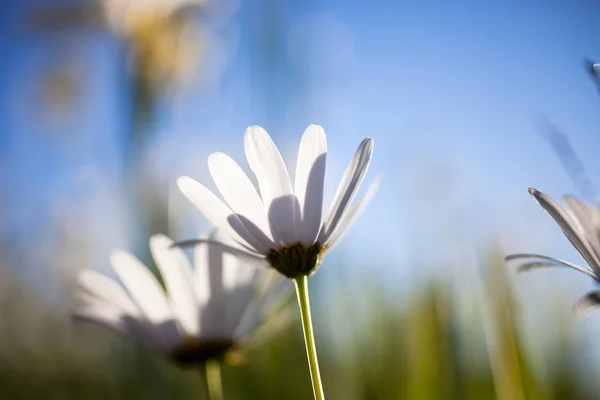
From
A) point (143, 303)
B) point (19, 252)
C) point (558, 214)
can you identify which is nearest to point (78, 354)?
point (19, 252)

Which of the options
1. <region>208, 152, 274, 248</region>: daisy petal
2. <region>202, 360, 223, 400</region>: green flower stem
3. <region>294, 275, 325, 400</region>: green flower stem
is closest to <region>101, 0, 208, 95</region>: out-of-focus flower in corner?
<region>202, 360, 223, 400</region>: green flower stem

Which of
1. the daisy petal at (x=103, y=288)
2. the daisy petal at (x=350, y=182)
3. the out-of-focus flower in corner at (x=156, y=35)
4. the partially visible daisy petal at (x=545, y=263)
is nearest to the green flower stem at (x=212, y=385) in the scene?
the daisy petal at (x=103, y=288)

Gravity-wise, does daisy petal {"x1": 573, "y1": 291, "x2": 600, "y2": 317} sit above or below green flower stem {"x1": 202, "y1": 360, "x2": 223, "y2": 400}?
above

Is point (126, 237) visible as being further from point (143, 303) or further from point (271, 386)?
point (143, 303)

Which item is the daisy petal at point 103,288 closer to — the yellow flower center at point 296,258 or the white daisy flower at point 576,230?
the yellow flower center at point 296,258

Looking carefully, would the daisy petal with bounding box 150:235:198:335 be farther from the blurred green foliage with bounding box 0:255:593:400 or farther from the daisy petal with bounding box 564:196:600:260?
the daisy petal with bounding box 564:196:600:260
